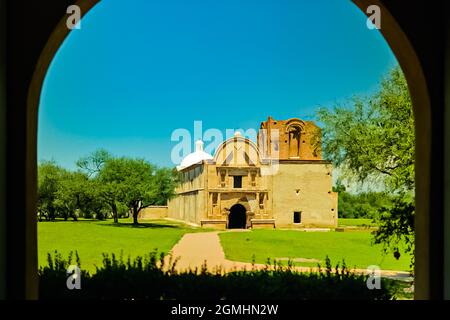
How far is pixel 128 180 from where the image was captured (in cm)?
3228

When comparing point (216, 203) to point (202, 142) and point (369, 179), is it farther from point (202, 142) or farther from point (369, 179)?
point (369, 179)

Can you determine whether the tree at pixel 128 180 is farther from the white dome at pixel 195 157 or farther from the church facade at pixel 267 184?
the white dome at pixel 195 157

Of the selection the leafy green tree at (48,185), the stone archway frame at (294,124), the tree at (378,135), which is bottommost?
the leafy green tree at (48,185)

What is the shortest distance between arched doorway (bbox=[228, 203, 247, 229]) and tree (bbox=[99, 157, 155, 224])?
7.18 meters

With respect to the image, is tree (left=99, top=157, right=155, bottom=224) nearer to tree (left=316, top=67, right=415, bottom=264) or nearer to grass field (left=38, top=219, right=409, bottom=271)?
grass field (left=38, top=219, right=409, bottom=271)

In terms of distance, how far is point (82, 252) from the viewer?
19.8 meters

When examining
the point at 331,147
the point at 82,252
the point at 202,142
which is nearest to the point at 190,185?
the point at 202,142

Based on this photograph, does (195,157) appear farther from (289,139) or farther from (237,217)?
(289,139)

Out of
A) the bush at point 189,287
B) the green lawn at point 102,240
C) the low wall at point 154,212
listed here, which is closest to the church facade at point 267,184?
the green lawn at point 102,240

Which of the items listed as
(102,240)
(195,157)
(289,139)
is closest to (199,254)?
(102,240)

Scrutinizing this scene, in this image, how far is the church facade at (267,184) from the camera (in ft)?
111

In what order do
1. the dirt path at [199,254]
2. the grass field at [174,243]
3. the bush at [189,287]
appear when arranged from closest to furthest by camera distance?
the bush at [189,287]
the dirt path at [199,254]
the grass field at [174,243]

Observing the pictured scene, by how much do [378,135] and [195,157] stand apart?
93.2 feet

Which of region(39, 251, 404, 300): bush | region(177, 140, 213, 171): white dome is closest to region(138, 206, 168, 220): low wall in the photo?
region(177, 140, 213, 171): white dome
